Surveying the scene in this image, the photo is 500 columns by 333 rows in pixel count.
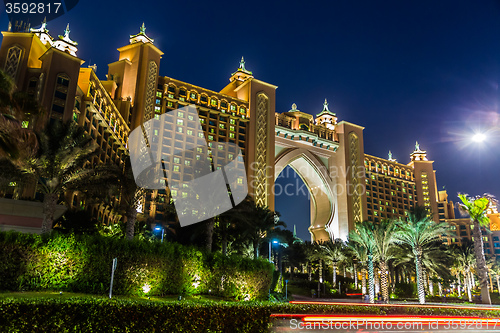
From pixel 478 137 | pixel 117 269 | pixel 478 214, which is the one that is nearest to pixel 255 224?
pixel 478 214

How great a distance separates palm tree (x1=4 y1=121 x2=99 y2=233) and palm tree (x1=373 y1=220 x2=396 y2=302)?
2778cm

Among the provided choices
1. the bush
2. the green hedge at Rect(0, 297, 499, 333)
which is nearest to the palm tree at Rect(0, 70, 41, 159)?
the green hedge at Rect(0, 297, 499, 333)

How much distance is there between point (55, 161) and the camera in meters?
23.7

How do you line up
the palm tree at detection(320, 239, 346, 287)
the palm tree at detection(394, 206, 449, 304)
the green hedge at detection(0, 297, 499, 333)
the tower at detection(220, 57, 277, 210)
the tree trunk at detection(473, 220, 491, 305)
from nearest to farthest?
the green hedge at detection(0, 297, 499, 333) → the palm tree at detection(394, 206, 449, 304) → the tree trunk at detection(473, 220, 491, 305) → the palm tree at detection(320, 239, 346, 287) → the tower at detection(220, 57, 277, 210)

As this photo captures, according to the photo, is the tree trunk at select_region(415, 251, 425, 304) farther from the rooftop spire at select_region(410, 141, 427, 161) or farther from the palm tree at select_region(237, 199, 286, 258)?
the rooftop spire at select_region(410, 141, 427, 161)

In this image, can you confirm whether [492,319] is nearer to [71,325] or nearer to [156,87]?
[71,325]

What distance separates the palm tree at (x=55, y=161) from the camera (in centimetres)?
2339

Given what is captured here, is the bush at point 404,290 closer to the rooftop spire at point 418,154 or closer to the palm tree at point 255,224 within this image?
the palm tree at point 255,224

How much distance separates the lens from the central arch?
297 feet

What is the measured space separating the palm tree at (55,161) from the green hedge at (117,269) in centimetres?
390

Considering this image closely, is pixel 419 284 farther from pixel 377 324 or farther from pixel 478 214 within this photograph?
pixel 377 324

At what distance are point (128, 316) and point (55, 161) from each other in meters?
14.2
